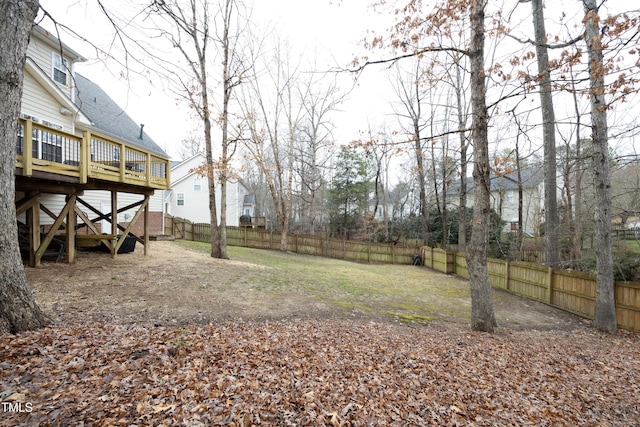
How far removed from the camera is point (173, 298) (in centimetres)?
594

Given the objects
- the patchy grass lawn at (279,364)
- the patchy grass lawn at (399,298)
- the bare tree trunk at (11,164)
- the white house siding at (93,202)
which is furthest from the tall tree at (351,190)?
the bare tree trunk at (11,164)

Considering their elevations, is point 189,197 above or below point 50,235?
above

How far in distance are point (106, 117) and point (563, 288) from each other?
1994 cm

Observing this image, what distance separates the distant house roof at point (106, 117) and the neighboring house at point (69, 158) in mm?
54

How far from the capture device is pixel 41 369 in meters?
2.60

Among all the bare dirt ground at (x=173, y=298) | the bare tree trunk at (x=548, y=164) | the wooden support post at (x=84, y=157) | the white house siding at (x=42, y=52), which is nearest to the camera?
the bare dirt ground at (x=173, y=298)

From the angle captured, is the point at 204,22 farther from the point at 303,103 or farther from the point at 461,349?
the point at 461,349

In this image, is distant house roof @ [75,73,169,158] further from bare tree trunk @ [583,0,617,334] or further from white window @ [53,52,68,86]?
bare tree trunk @ [583,0,617,334]

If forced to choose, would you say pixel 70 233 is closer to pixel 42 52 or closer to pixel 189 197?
pixel 42 52

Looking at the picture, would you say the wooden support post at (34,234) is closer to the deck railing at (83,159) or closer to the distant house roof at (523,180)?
the deck railing at (83,159)

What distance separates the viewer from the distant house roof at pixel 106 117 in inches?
524

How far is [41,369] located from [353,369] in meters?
3.08

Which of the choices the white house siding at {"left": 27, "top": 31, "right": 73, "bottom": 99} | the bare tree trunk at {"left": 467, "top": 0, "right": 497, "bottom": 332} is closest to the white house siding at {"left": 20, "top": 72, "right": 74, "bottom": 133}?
the white house siding at {"left": 27, "top": 31, "right": 73, "bottom": 99}

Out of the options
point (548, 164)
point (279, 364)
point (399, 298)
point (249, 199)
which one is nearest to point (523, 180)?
point (548, 164)
